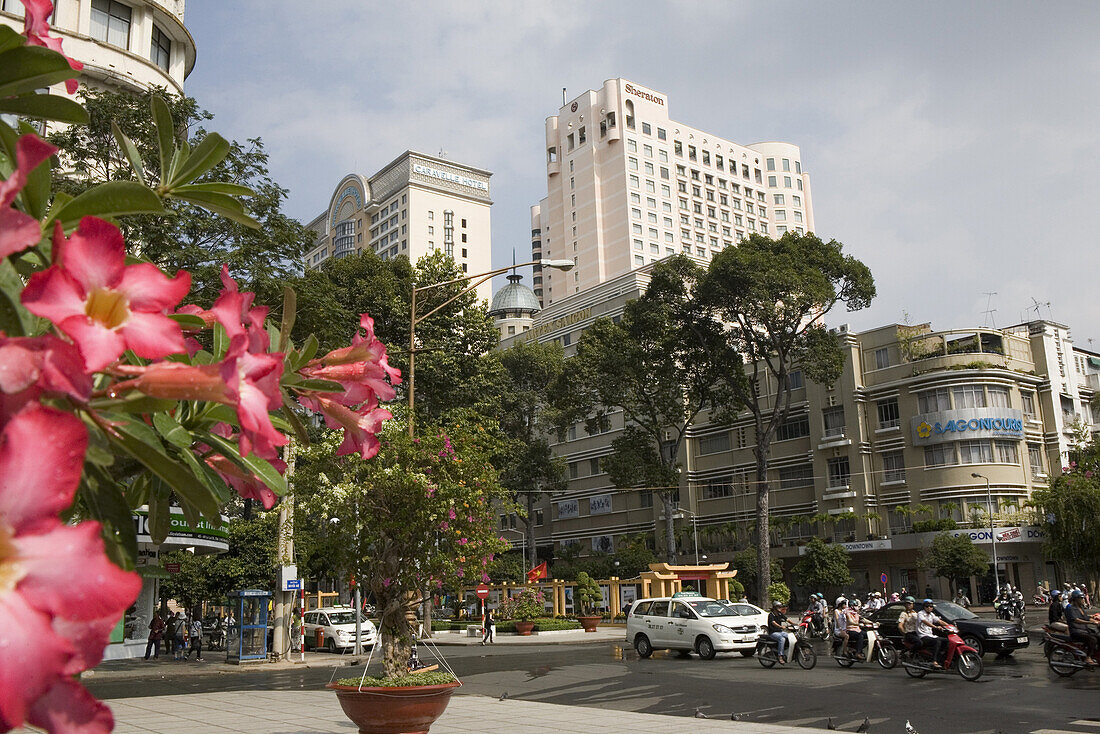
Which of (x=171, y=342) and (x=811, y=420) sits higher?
(x=811, y=420)

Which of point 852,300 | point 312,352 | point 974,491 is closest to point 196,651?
point 852,300

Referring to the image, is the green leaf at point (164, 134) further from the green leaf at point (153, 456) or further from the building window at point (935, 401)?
the building window at point (935, 401)

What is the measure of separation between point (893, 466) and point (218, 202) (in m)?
53.9

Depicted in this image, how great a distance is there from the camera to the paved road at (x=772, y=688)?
12.7 metres

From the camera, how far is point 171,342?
1181 mm

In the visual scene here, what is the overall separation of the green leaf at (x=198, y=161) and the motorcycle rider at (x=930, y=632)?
61.6 ft

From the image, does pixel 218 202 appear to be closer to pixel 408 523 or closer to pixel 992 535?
pixel 408 523

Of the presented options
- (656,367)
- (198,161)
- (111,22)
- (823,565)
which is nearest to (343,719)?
(198,161)

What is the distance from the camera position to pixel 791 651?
21125 millimetres

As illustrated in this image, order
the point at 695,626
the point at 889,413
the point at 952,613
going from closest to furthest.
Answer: the point at 952,613 → the point at 695,626 → the point at 889,413

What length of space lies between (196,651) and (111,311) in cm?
3606

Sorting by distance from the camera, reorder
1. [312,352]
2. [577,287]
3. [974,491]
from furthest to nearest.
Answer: [577,287]
[974,491]
[312,352]

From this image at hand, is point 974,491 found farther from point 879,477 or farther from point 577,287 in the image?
point 577,287

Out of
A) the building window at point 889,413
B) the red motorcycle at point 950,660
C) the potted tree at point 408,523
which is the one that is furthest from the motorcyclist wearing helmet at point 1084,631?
the building window at point 889,413
